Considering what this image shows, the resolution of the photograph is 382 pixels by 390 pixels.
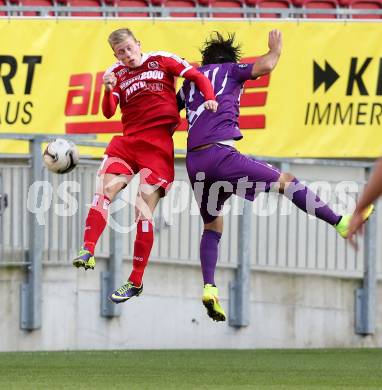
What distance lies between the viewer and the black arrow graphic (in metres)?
15.0

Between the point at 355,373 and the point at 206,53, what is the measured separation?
8.84ft

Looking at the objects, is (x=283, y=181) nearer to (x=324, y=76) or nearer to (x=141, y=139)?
(x=141, y=139)

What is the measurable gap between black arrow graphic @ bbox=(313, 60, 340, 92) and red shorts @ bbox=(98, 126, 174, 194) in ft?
18.2

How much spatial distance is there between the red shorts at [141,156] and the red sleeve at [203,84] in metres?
0.63

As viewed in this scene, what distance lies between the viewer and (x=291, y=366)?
10.6 meters

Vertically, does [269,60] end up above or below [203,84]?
above

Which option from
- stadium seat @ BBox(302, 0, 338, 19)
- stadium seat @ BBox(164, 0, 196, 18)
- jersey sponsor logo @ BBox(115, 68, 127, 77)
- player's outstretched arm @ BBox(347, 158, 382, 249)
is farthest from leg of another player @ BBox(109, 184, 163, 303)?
stadium seat @ BBox(302, 0, 338, 19)

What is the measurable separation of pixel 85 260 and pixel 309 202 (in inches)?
68.9

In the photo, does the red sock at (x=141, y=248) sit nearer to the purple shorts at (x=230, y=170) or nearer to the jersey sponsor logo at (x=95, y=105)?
the purple shorts at (x=230, y=170)

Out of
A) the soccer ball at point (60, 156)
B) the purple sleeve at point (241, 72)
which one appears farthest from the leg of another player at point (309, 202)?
the soccer ball at point (60, 156)

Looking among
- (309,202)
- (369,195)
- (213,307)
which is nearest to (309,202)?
(309,202)

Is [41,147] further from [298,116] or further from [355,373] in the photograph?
[355,373]

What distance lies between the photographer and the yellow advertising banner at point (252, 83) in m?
14.5

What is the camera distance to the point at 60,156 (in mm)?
9898
